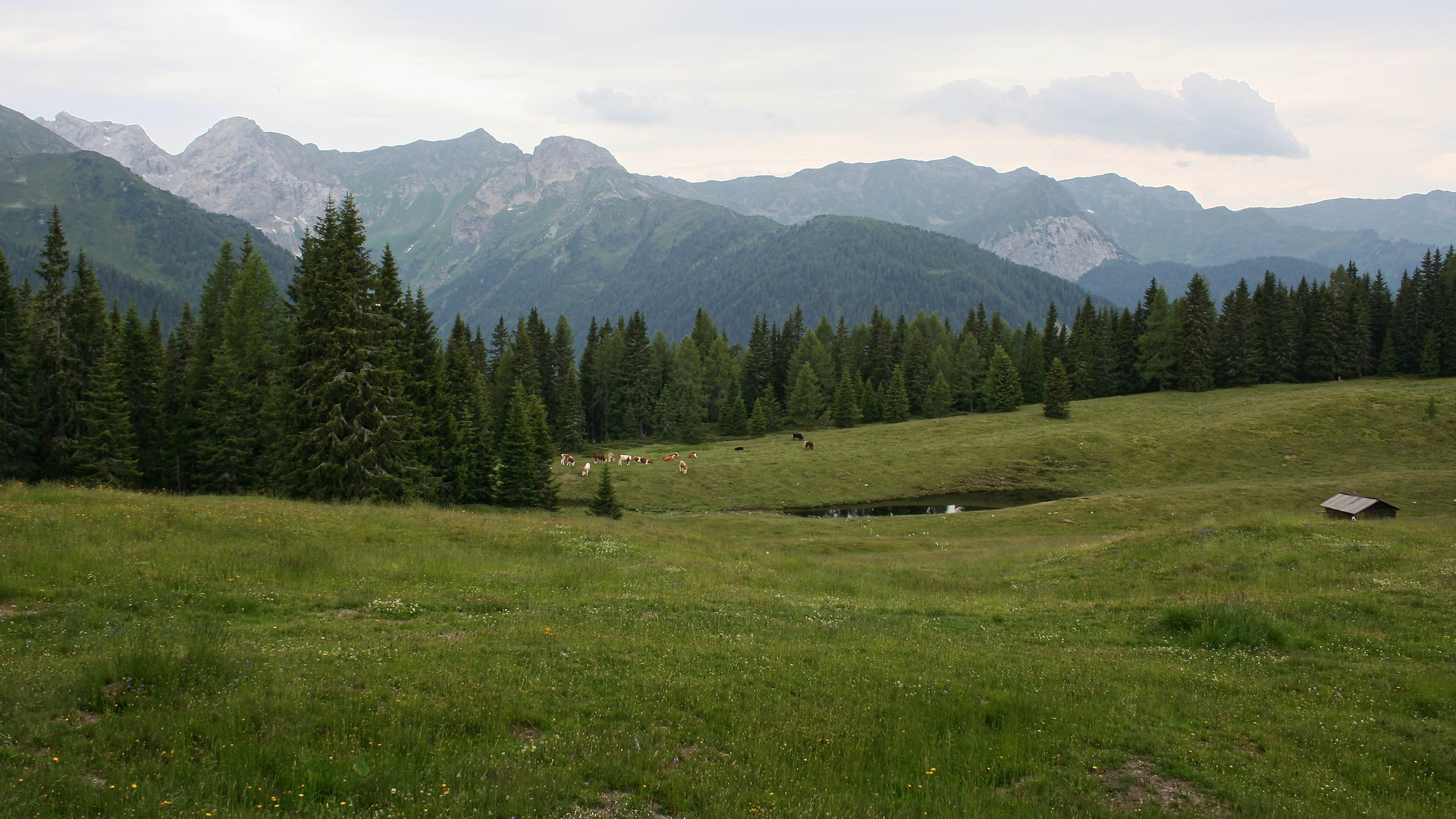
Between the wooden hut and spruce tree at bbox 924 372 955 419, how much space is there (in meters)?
73.6

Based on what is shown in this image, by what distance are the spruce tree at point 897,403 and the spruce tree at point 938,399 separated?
3.51 meters

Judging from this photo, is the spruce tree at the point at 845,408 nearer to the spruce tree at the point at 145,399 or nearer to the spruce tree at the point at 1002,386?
the spruce tree at the point at 1002,386

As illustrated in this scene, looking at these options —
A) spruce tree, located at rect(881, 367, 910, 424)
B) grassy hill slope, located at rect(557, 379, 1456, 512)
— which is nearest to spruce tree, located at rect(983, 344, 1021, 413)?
spruce tree, located at rect(881, 367, 910, 424)

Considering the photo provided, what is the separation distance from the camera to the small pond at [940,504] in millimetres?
65250

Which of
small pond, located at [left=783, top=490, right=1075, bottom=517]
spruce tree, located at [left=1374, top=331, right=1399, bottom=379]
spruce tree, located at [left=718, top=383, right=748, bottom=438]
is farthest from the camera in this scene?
spruce tree, located at [left=718, top=383, right=748, bottom=438]

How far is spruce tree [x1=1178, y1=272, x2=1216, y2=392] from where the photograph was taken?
108562mm

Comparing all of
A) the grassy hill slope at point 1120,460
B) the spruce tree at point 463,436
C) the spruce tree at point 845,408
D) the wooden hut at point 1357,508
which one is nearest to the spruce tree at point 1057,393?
the grassy hill slope at point 1120,460

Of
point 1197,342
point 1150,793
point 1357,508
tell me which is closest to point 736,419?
point 1197,342

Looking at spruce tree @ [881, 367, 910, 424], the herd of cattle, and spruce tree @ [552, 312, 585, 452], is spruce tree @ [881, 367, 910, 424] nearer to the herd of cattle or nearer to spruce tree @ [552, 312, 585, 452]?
the herd of cattle

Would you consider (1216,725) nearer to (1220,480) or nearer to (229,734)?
(229,734)

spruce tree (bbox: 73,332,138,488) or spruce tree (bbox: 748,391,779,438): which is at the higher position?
spruce tree (bbox: 73,332,138,488)

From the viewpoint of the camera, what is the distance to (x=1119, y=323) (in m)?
122

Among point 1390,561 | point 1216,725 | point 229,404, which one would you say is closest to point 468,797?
point 1216,725

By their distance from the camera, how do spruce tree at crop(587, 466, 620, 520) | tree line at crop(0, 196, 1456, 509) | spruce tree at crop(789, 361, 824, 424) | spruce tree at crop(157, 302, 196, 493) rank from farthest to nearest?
spruce tree at crop(789, 361, 824, 424) < spruce tree at crop(157, 302, 196, 493) < spruce tree at crop(587, 466, 620, 520) < tree line at crop(0, 196, 1456, 509)
